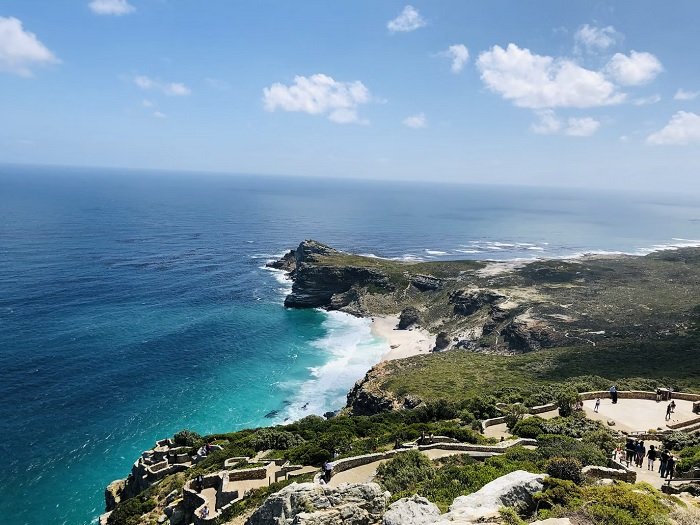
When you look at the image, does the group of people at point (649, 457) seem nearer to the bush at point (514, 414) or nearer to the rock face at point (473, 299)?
the bush at point (514, 414)

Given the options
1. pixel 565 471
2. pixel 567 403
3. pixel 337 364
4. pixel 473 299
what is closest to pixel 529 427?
pixel 567 403

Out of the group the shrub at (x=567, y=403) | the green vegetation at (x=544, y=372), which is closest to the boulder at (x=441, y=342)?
the green vegetation at (x=544, y=372)

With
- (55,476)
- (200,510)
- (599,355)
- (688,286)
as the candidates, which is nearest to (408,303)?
(599,355)

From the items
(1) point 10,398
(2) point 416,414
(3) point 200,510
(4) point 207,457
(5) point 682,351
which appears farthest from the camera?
(5) point 682,351

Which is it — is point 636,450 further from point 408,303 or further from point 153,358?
point 408,303

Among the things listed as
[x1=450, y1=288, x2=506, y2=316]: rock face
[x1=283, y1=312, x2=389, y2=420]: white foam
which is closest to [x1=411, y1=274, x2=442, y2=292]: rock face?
[x1=450, y1=288, x2=506, y2=316]: rock face
